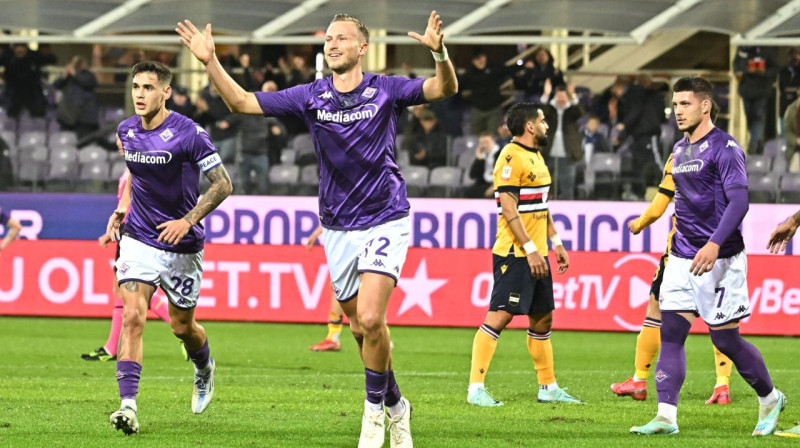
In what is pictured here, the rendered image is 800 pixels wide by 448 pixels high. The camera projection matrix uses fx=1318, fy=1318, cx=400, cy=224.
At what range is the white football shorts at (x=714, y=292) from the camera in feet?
24.5

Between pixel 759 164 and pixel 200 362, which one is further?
pixel 759 164

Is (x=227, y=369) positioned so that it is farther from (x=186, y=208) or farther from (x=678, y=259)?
(x=678, y=259)

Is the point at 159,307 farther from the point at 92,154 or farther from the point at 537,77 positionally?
the point at 537,77

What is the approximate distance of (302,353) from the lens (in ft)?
43.4

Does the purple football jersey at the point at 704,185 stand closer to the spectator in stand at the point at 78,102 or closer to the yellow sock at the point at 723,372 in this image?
the yellow sock at the point at 723,372

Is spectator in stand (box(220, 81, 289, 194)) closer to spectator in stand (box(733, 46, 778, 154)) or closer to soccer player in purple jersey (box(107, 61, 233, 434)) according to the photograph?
spectator in stand (box(733, 46, 778, 154))

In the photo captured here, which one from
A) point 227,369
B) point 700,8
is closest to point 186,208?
point 227,369

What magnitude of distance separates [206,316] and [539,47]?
288 inches

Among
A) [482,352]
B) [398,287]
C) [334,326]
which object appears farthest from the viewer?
[398,287]

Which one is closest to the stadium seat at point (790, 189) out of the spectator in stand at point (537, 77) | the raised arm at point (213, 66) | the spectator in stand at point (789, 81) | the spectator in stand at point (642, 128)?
the spectator in stand at point (789, 81)

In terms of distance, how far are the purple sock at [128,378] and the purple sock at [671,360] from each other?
297cm

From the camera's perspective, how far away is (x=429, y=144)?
61.7 ft

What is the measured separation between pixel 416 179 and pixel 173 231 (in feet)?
35.0

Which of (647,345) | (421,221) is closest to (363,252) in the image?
(647,345)
